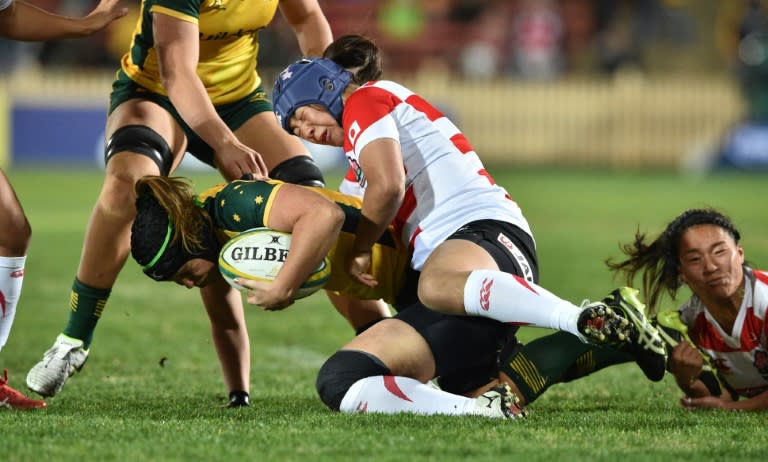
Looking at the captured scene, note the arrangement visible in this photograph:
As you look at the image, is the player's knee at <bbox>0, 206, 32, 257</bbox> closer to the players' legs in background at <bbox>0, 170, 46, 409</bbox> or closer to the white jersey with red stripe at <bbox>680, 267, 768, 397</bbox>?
the players' legs in background at <bbox>0, 170, 46, 409</bbox>

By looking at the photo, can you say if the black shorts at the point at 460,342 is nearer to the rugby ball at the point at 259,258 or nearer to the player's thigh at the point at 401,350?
the player's thigh at the point at 401,350

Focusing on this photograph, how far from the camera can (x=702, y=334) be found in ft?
16.4

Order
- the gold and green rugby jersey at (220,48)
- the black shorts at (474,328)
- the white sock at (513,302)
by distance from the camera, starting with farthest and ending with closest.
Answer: the gold and green rugby jersey at (220,48), the black shorts at (474,328), the white sock at (513,302)

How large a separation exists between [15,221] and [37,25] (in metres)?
0.95

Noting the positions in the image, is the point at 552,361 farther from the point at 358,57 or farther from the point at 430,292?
the point at 358,57

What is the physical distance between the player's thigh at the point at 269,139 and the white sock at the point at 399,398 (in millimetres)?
1376

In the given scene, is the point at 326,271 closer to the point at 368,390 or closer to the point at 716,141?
the point at 368,390

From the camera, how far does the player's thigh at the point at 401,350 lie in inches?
185

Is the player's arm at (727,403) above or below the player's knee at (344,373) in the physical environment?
above

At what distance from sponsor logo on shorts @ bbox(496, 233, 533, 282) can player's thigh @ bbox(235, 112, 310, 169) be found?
116cm

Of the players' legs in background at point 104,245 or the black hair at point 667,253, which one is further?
the players' legs in background at point 104,245

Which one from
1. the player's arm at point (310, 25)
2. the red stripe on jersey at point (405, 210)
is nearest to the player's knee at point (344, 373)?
the red stripe on jersey at point (405, 210)

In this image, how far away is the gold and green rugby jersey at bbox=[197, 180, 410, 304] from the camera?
15.6ft

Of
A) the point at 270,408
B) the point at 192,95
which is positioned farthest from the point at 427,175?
the point at 270,408
